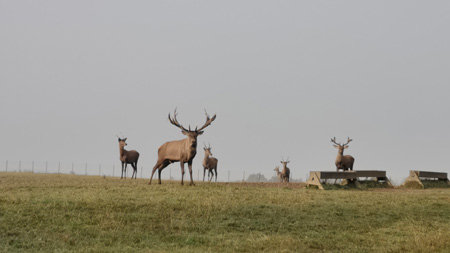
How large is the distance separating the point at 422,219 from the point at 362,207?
83.2 inches

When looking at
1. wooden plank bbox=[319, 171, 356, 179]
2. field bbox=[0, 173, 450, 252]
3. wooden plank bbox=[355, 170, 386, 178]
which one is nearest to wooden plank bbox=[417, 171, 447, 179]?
wooden plank bbox=[355, 170, 386, 178]

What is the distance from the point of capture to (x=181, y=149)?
21.2 meters

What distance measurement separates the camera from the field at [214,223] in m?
10.5

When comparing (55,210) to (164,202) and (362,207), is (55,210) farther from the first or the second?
(362,207)

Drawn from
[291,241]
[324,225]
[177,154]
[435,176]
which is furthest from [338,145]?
[291,241]

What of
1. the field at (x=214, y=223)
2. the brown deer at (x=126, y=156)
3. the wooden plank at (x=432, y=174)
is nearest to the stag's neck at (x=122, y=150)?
the brown deer at (x=126, y=156)

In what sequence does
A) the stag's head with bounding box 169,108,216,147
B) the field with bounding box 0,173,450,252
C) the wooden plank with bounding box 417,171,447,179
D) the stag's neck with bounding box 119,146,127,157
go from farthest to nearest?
the stag's neck with bounding box 119,146,127,157
the wooden plank with bounding box 417,171,447,179
the stag's head with bounding box 169,108,216,147
the field with bounding box 0,173,450,252

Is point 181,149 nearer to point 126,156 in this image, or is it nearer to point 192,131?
point 192,131

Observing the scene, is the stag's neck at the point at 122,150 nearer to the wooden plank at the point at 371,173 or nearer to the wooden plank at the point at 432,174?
the wooden plank at the point at 371,173

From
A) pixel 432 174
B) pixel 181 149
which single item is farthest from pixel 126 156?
pixel 432 174

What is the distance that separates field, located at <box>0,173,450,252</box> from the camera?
10.5 m

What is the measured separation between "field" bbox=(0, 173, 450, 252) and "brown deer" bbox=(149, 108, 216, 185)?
12.5 feet

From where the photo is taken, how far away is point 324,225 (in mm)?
12766

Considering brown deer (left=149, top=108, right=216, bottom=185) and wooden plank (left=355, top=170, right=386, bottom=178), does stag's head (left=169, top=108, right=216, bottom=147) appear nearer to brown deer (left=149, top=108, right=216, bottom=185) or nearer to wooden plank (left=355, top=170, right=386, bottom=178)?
brown deer (left=149, top=108, right=216, bottom=185)
